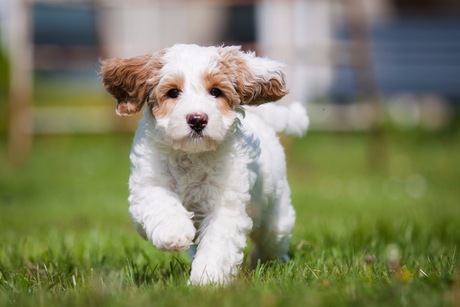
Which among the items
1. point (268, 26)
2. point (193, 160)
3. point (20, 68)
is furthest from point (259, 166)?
point (268, 26)

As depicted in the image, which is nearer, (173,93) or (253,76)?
(173,93)

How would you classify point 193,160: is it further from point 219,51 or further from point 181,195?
point 219,51

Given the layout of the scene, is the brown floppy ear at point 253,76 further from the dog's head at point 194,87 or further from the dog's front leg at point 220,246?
the dog's front leg at point 220,246

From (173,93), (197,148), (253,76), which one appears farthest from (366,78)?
(197,148)

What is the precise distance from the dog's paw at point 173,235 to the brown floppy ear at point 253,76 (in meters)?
0.80

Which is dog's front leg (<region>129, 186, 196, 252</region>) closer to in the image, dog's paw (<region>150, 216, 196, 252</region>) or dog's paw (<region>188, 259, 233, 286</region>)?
dog's paw (<region>150, 216, 196, 252</region>)

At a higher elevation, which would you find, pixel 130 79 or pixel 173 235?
pixel 130 79

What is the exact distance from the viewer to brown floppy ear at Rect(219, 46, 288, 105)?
4.03 metres

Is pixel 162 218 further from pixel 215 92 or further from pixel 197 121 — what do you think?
pixel 215 92

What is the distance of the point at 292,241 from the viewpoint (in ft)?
16.9

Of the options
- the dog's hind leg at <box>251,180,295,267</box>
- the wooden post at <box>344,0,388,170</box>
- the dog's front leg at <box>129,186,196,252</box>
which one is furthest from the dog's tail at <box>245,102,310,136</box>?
the wooden post at <box>344,0,388,170</box>

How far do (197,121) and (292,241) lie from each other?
5.71 feet

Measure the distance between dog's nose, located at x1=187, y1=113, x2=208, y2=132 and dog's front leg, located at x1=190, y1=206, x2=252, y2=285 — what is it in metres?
0.45

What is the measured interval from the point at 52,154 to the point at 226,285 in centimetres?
929
